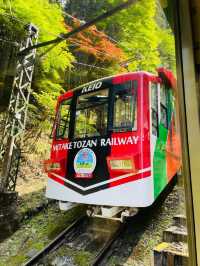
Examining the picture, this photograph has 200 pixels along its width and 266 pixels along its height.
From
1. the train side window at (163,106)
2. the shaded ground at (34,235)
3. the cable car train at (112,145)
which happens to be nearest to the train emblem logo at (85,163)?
the cable car train at (112,145)

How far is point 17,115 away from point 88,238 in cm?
87

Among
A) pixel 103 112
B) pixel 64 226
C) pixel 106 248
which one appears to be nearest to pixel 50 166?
pixel 64 226

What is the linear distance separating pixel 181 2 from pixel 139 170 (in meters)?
0.82

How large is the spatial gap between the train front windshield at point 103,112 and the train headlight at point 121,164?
0.19 metres

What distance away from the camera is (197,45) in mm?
894

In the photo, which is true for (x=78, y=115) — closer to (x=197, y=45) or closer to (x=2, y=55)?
(x=2, y=55)

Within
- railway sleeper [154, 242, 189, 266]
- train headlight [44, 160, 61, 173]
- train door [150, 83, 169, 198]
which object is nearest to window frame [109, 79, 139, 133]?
train door [150, 83, 169, 198]

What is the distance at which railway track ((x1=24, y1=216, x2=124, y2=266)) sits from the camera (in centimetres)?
135

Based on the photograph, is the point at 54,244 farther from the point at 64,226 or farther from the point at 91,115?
the point at 91,115

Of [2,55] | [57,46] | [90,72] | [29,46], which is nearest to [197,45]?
[90,72]

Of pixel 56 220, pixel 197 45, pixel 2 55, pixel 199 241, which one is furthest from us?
pixel 2 55

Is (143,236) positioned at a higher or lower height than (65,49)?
lower

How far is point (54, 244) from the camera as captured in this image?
1.41 meters

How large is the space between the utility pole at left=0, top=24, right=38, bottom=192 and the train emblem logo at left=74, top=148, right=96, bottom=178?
0.36m
